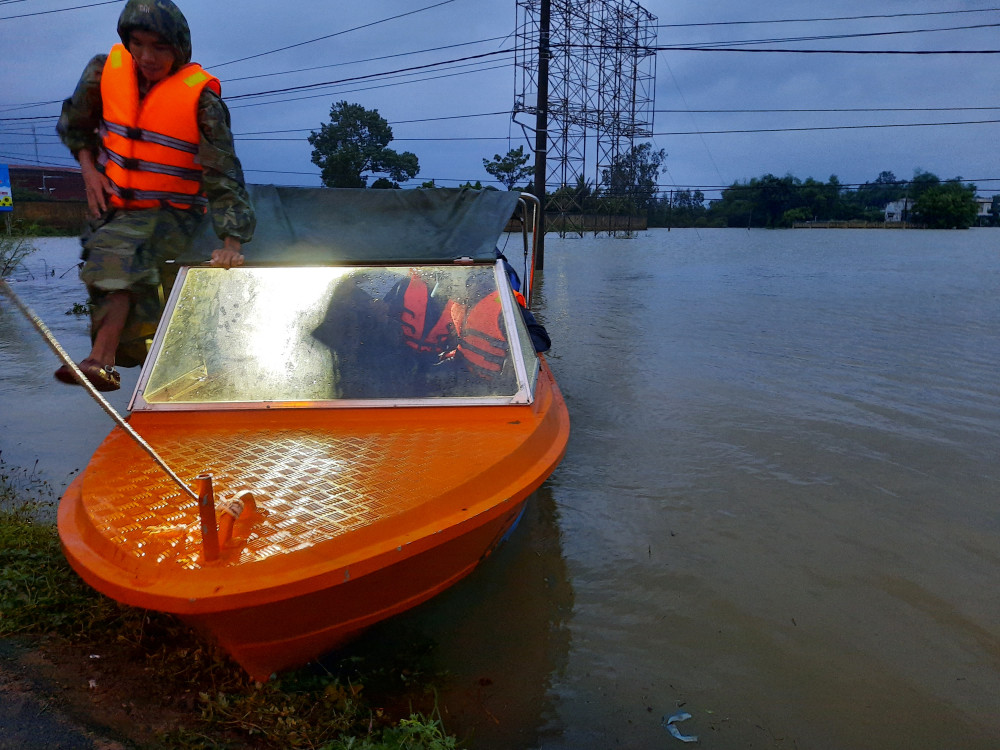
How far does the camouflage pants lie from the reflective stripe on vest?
1615 millimetres

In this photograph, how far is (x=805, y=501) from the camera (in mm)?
4988

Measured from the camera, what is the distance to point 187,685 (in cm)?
246

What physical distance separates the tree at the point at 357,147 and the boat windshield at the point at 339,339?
28783 millimetres

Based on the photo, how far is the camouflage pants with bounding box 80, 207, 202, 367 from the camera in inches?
138

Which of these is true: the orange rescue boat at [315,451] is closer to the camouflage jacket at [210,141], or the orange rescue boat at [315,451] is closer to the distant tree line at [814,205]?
the camouflage jacket at [210,141]

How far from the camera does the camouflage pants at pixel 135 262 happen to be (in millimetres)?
3498

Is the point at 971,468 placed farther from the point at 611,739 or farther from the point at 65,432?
the point at 65,432

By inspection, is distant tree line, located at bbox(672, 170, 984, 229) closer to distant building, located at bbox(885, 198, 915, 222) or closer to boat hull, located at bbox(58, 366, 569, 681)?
distant building, located at bbox(885, 198, 915, 222)

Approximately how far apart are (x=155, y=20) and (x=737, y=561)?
4.13 metres

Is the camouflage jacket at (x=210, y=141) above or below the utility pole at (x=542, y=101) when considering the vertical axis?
below

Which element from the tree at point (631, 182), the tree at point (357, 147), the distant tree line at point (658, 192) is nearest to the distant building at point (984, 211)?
the distant tree line at point (658, 192)

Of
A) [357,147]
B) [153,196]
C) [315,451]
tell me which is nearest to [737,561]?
[315,451]

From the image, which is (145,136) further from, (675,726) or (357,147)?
(357,147)

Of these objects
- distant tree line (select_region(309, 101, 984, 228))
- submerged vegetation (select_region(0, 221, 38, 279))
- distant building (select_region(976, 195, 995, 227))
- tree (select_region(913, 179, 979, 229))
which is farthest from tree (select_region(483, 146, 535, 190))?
distant building (select_region(976, 195, 995, 227))
